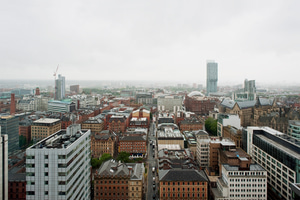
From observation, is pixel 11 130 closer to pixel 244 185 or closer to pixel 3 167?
pixel 3 167

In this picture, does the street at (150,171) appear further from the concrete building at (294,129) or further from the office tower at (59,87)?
the office tower at (59,87)

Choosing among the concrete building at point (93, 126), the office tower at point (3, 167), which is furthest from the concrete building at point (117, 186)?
the concrete building at point (93, 126)

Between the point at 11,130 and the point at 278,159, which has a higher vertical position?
the point at 11,130

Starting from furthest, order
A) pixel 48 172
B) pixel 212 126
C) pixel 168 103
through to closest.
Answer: pixel 168 103, pixel 212 126, pixel 48 172

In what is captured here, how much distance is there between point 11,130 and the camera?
1813 inches

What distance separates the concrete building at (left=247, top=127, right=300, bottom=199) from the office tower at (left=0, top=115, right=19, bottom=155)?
137ft

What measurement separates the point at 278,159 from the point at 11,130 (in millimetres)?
45180

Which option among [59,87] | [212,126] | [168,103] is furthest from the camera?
[59,87]

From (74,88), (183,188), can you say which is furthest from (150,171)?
(74,88)

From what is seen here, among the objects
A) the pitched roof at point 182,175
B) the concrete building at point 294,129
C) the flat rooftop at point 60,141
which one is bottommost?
the pitched roof at point 182,175

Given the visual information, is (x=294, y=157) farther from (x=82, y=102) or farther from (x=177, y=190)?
(x=82, y=102)

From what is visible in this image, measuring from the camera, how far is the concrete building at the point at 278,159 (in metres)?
27.4

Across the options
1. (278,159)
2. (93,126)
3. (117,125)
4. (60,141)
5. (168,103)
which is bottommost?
(93,126)

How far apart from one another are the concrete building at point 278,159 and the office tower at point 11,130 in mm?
41709
